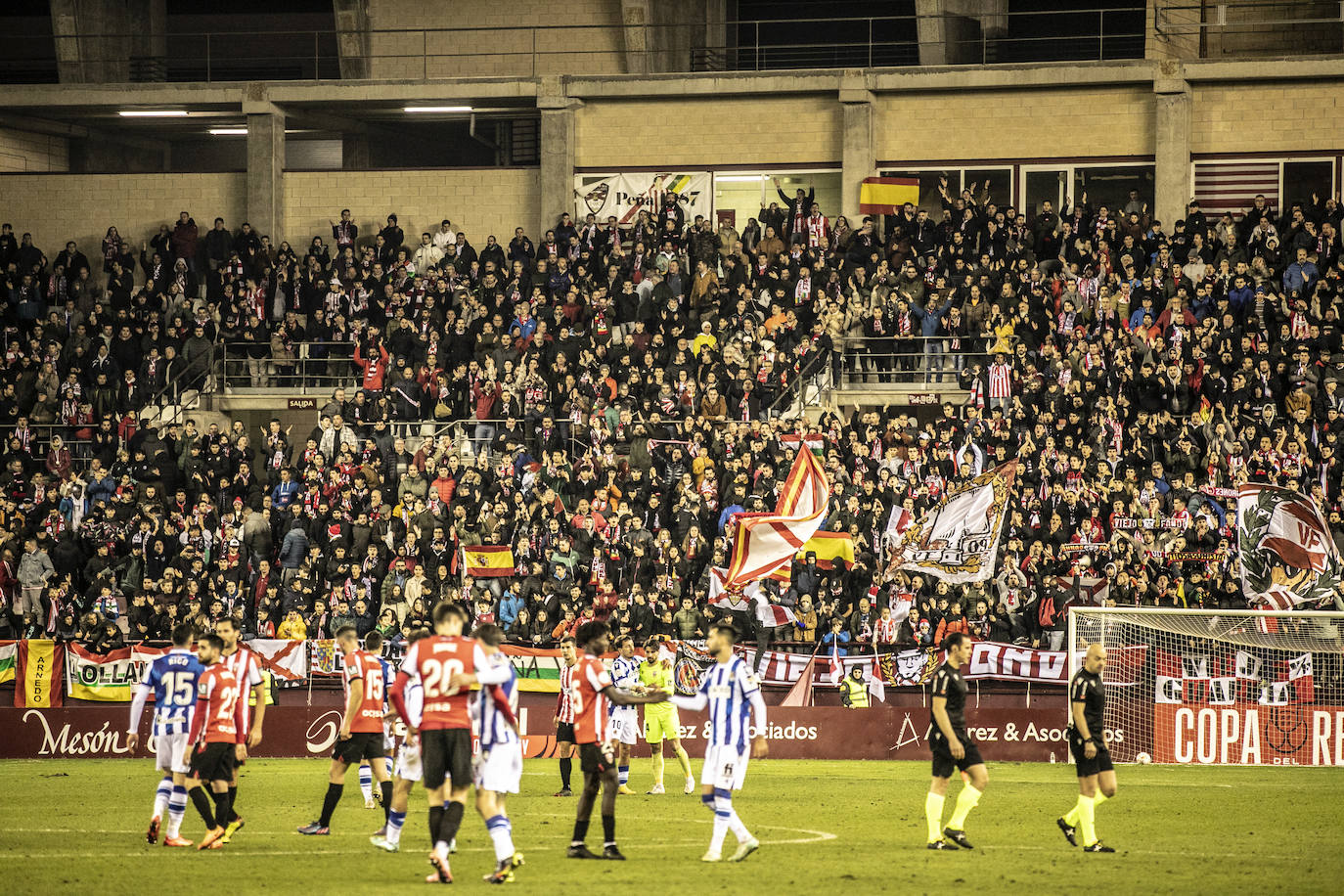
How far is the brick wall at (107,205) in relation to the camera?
1689 inches

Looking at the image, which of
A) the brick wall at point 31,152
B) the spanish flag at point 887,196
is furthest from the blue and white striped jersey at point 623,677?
the brick wall at point 31,152

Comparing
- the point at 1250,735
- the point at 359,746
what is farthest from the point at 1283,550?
the point at 359,746

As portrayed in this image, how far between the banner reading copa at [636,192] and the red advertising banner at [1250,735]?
1998 cm

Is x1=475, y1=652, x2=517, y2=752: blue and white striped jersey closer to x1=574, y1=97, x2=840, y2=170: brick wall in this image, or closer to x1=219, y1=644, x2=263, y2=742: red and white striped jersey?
x1=219, y1=644, x2=263, y2=742: red and white striped jersey

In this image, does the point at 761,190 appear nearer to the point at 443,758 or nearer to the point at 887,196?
the point at 887,196

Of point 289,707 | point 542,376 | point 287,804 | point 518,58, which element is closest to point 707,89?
point 518,58

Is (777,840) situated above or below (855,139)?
below

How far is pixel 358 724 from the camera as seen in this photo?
1691cm

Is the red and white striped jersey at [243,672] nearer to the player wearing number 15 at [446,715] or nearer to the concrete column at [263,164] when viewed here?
the player wearing number 15 at [446,715]

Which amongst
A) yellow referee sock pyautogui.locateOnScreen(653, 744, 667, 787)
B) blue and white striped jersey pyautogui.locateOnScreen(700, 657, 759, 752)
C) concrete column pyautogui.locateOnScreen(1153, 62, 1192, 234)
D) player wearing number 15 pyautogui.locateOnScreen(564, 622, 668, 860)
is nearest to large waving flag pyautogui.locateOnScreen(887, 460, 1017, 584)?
yellow referee sock pyautogui.locateOnScreen(653, 744, 667, 787)

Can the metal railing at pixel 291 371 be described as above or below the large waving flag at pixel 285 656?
above

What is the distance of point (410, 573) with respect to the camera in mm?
29328

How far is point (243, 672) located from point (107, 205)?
2985 centimetres

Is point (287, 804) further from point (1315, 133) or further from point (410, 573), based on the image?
point (1315, 133)
